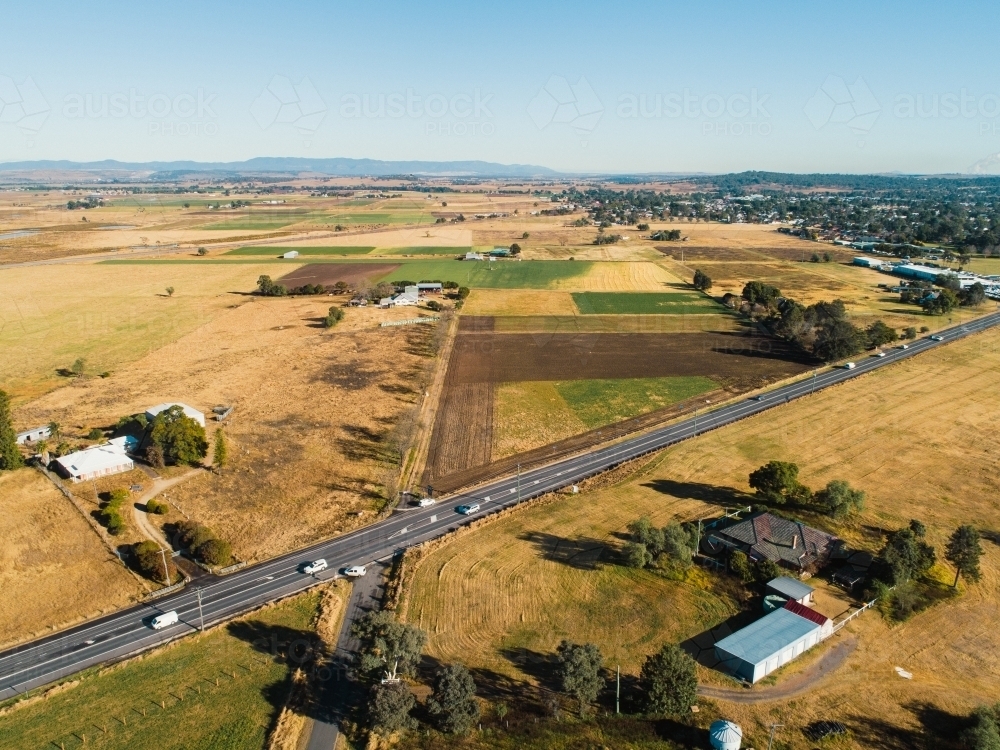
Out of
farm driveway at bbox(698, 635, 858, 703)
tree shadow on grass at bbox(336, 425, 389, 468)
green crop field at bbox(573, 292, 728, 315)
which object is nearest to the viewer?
farm driveway at bbox(698, 635, 858, 703)

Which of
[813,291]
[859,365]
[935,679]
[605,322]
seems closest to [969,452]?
[859,365]

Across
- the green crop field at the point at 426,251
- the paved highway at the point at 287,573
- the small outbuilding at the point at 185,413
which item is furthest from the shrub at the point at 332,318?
the green crop field at the point at 426,251

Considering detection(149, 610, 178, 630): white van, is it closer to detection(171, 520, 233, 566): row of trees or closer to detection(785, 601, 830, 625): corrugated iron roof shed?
detection(171, 520, 233, 566): row of trees

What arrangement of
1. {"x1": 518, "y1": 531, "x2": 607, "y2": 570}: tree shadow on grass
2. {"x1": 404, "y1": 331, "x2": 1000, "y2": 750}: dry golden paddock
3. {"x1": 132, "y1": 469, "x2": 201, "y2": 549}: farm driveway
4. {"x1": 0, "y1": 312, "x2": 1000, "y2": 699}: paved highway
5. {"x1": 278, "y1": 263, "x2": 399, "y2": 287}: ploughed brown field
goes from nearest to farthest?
1. {"x1": 404, "y1": 331, "x2": 1000, "y2": 750}: dry golden paddock
2. {"x1": 0, "y1": 312, "x2": 1000, "y2": 699}: paved highway
3. {"x1": 518, "y1": 531, "x2": 607, "y2": 570}: tree shadow on grass
4. {"x1": 132, "y1": 469, "x2": 201, "y2": 549}: farm driveway
5. {"x1": 278, "y1": 263, "x2": 399, "y2": 287}: ploughed brown field

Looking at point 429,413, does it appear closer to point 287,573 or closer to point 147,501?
point 147,501

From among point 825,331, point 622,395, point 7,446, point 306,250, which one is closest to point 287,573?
point 7,446

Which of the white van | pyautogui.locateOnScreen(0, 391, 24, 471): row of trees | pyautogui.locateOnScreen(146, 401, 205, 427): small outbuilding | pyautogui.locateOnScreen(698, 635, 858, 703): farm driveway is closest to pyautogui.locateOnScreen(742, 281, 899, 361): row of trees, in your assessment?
pyautogui.locateOnScreen(698, 635, 858, 703): farm driveway

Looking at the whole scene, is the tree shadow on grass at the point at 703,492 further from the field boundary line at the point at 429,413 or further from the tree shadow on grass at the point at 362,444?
the tree shadow on grass at the point at 362,444
